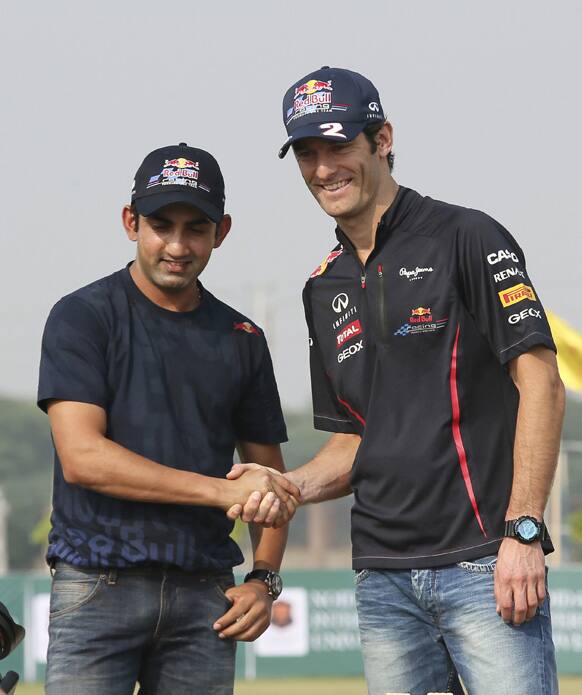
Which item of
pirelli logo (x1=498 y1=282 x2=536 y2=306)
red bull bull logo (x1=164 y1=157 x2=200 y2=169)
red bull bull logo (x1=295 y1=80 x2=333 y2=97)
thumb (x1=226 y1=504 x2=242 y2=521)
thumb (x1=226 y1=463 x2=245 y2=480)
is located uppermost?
red bull bull logo (x1=295 y1=80 x2=333 y2=97)

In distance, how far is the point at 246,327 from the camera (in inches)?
216

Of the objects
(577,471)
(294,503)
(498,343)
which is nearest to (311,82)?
(498,343)

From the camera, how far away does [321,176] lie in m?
5.05

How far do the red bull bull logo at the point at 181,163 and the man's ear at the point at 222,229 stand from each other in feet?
0.83

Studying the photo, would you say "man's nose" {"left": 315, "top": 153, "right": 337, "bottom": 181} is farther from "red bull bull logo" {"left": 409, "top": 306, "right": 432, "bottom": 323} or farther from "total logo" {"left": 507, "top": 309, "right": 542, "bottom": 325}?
"total logo" {"left": 507, "top": 309, "right": 542, "bottom": 325}

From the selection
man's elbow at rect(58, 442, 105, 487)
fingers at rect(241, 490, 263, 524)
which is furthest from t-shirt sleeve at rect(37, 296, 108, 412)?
fingers at rect(241, 490, 263, 524)

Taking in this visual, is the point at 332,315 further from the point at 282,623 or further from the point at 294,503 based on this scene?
the point at 282,623

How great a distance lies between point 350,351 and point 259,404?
0.56m

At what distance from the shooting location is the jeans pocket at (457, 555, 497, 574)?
4.71m

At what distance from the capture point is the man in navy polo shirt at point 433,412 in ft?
15.2

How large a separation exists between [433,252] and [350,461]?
0.99 metres

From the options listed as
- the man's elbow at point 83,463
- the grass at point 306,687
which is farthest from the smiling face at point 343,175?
the grass at point 306,687

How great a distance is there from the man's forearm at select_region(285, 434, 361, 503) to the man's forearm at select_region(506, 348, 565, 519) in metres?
0.93

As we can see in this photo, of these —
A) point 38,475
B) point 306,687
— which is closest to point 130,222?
point 306,687
